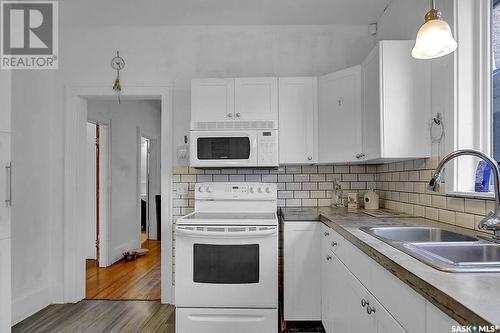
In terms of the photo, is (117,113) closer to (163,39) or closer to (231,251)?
(163,39)

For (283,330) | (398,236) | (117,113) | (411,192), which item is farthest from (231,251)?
(117,113)

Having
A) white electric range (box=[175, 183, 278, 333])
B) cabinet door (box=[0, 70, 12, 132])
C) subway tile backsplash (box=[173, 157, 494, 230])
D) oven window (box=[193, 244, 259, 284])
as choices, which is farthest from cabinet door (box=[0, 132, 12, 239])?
subway tile backsplash (box=[173, 157, 494, 230])

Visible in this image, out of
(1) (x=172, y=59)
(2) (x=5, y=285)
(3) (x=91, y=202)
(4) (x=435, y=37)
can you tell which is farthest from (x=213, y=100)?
(3) (x=91, y=202)

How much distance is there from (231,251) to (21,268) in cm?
174

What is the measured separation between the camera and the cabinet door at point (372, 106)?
2025 millimetres

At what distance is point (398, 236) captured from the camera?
1602mm

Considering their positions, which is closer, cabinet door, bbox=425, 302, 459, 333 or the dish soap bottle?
cabinet door, bbox=425, 302, 459, 333

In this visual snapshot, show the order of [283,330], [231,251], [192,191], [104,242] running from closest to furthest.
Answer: [231,251], [283,330], [192,191], [104,242]

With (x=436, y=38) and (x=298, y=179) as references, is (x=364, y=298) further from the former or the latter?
(x=298, y=179)

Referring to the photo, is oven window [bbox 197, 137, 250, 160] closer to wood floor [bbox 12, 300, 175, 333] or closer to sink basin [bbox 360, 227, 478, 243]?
sink basin [bbox 360, 227, 478, 243]

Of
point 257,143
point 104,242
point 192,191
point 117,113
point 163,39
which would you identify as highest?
point 163,39

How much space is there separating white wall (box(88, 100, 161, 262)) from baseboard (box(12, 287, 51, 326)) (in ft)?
4.40

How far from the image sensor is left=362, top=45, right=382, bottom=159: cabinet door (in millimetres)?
2025

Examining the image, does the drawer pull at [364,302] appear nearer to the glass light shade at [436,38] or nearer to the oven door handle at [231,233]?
the oven door handle at [231,233]
